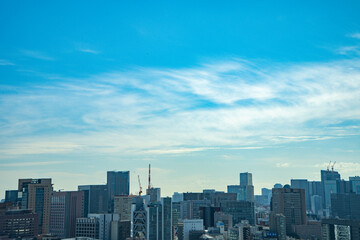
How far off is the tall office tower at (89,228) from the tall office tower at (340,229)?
6812cm

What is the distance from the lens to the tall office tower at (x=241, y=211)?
19012 cm

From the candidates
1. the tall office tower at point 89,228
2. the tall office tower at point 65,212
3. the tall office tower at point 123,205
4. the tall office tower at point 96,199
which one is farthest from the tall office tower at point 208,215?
the tall office tower at point 89,228

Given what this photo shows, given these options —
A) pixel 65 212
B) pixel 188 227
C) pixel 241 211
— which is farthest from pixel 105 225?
pixel 241 211

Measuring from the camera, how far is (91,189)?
187000 millimetres

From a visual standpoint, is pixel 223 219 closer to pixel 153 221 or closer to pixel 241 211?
pixel 241 211

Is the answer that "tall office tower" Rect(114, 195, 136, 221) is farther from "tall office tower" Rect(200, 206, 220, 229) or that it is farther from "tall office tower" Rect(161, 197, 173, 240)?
"tall office tower" Rect(161, 197, 173, 240)

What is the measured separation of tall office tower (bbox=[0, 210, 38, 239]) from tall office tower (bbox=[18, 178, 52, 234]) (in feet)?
64.1

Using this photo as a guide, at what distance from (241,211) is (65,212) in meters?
83.1

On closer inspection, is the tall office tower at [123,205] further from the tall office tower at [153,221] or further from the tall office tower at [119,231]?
the tall office tower at [153,221]

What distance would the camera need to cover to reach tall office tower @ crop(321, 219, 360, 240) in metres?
116

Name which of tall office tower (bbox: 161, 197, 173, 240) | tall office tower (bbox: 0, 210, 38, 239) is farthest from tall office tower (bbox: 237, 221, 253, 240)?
tall office tower (bbox: 0, 210, 38, 239)

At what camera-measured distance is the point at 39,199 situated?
14988 cm

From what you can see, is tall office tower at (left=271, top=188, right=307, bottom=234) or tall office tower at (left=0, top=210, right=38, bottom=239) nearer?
tall office tower at (left=0, top=210, right=38, bottom=239)

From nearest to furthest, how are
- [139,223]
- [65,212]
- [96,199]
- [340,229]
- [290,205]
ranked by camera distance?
[139,223] < [340,229] < [65,212] < [290,205] < [96,199]
